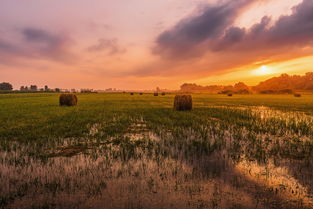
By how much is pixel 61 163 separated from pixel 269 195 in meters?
5.69

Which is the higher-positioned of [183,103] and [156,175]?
[183,103]

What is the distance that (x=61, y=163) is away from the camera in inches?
218

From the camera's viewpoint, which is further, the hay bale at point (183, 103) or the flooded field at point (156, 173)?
the hay bale at point (183, 103)

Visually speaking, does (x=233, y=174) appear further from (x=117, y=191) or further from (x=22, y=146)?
(x=22, y=146)

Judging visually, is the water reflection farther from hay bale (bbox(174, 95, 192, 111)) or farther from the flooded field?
hay bale (bbox(174, 95, 192, 111))

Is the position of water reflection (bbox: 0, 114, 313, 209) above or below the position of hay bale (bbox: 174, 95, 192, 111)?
below

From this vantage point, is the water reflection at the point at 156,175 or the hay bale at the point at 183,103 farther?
the hay bale at the point at 183,103

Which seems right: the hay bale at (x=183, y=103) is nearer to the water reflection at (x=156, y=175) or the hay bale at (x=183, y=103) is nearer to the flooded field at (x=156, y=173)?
the flooded field at (x=156, y=173)

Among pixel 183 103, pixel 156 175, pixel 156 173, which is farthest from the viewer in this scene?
pixel 183 103

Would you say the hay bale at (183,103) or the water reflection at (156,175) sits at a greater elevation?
the hay bale at (183,103)

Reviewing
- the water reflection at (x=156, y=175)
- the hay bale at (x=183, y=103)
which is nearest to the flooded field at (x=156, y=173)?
the water reflection at (x=156, y=175)

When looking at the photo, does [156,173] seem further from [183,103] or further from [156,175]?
[183,103]

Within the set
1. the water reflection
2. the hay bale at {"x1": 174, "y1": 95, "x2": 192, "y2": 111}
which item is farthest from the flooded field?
the hay bale at {"x1": 174, "y1": 95, "x2": 192, "y2": 111}

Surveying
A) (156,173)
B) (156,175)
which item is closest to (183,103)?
(156,173)
